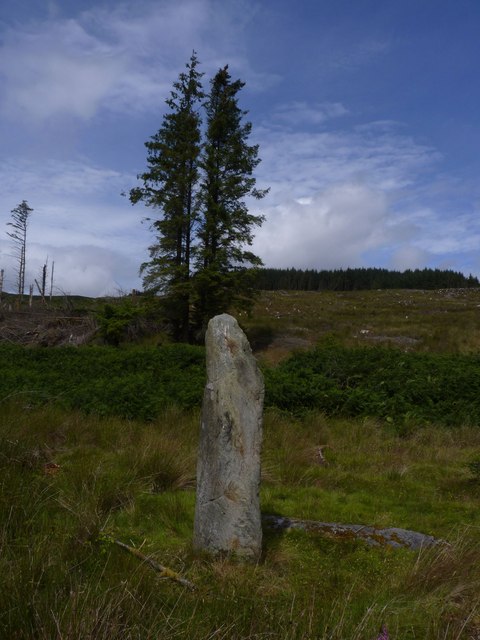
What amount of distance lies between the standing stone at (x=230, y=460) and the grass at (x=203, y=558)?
0.22m

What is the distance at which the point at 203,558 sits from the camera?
415 centimetres

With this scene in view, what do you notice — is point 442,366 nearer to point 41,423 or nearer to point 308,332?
point 41,423

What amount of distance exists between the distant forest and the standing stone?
357ft

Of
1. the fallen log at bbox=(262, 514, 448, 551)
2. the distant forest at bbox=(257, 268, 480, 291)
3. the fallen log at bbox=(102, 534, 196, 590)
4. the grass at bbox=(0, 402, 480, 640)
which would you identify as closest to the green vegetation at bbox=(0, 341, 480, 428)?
the grass at bbox=(0, 402, 480, 640)

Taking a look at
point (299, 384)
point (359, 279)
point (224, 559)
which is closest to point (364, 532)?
point (224, 559)

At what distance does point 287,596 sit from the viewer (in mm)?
3350

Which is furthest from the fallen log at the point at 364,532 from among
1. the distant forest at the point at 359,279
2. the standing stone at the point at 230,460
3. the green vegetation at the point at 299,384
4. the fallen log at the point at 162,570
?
the distant forest at the point at 359,279

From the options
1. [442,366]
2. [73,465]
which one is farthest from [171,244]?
[73,465]

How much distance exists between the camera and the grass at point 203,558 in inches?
101

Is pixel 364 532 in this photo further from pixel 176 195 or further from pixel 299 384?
pixel 176 195

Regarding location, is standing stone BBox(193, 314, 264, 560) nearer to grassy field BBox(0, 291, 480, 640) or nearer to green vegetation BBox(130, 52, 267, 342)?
grassy field BBox(0, 291, 480, 640)

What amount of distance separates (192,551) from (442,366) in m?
11.0

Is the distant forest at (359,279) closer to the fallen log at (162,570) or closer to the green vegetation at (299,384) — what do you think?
the green vegetation at (299,384)

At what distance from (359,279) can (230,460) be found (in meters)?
131
